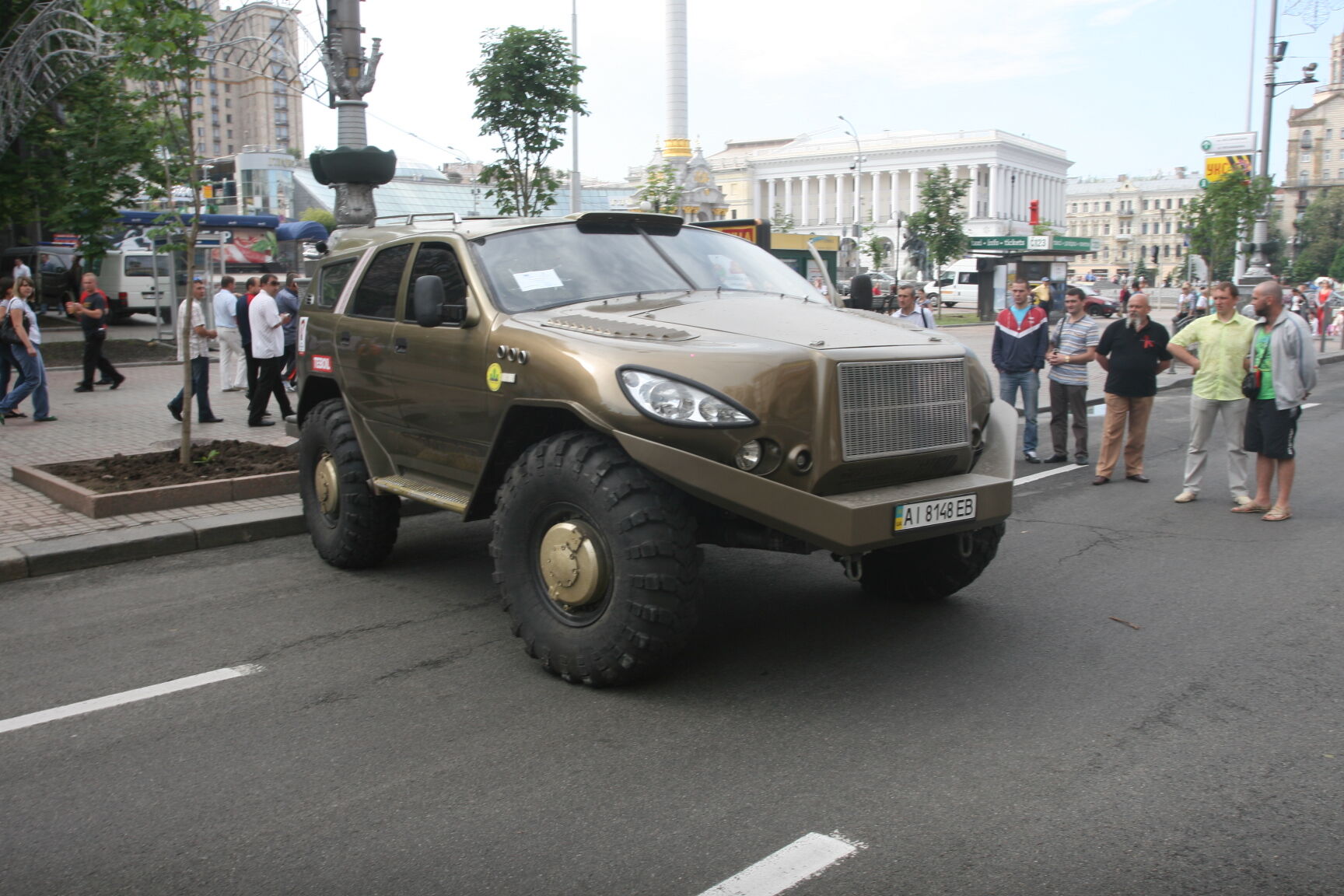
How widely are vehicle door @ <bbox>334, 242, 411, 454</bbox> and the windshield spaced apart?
2.76 ft

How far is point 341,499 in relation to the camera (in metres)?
6.95

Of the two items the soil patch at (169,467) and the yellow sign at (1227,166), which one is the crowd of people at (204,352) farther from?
the yellow sign at (1227,166)

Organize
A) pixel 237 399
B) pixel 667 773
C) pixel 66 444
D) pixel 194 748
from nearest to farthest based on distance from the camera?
pixel 667 773
pixel 194 748
pixel 66 444
pixel 237 399

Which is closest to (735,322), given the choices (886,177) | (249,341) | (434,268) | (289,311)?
(434,268)

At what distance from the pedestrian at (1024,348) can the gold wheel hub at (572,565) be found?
27.3 ft

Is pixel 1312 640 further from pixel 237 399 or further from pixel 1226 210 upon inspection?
pixel 1226 210

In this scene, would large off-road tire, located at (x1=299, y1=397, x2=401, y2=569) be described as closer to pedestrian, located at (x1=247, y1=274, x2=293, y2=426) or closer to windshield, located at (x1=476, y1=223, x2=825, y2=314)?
windshield, located at (x1=476, y1=223, x2=825, y2=314)

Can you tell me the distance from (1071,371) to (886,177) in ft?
428

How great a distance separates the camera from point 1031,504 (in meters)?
9.68

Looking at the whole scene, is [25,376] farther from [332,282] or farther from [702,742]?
[702,742]

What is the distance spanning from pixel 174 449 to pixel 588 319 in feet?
22.3

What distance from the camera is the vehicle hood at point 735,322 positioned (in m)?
4.98

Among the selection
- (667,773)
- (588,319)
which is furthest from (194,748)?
(588,319)

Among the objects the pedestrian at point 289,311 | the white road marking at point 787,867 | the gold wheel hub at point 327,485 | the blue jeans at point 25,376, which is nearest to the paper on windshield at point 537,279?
the gold wheel hub at point 327,485
